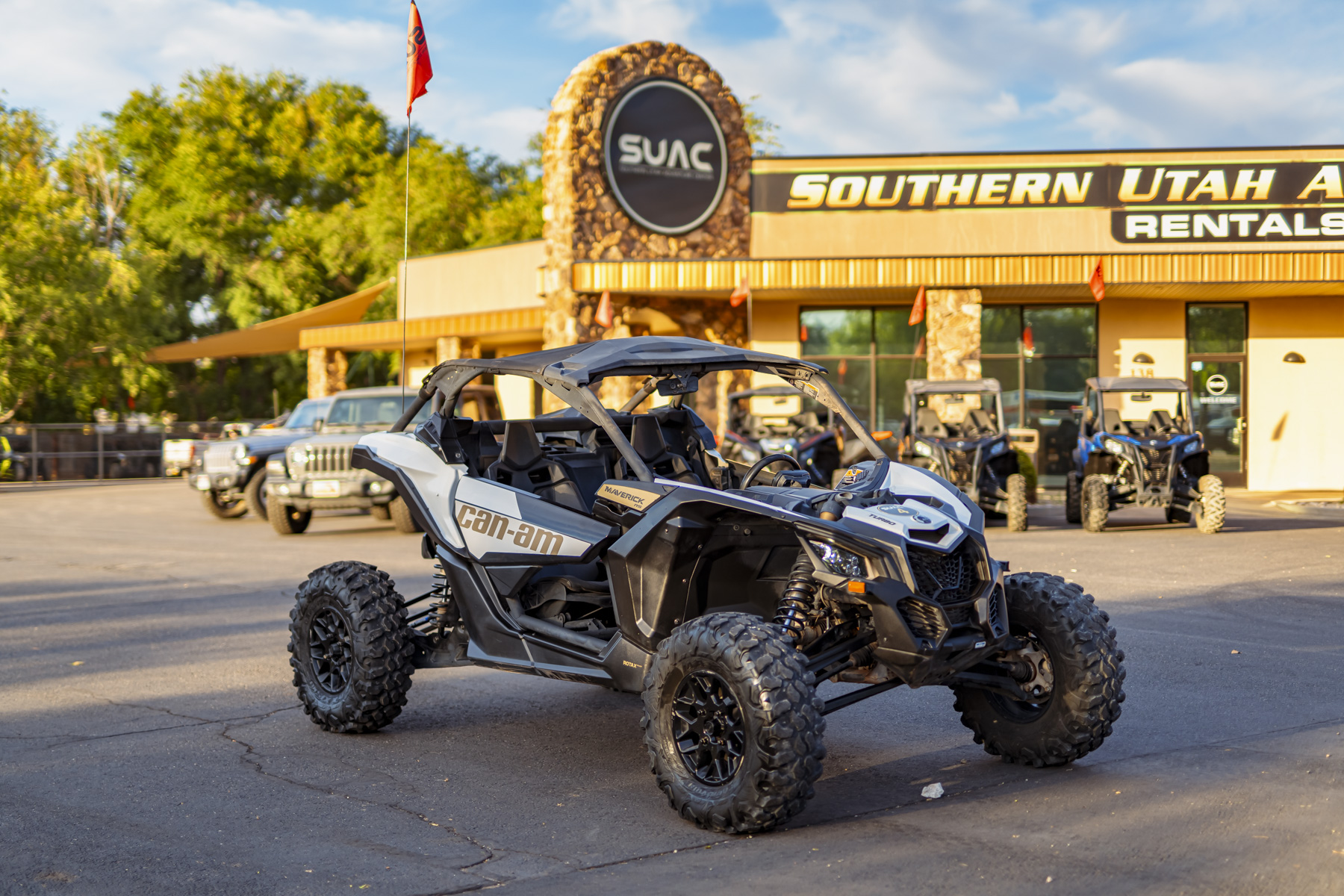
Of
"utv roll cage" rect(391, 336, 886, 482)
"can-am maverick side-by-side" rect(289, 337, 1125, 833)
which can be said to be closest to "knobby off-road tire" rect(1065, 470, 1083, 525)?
"can-am maverick side-by-side" rect(289, 337, 1125, 833)

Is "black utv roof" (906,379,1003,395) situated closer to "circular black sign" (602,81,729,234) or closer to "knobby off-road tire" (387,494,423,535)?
"knobby off-road tire" (387,494,423,535)

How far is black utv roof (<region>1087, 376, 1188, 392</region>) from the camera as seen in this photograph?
16781 mm

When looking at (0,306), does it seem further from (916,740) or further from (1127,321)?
(916,740)

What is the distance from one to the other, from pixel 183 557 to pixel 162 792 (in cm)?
995

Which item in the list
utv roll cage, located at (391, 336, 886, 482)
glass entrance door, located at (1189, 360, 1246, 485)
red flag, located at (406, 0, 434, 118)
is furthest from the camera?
glass entrance door, located at (1189, 360, 1246, 485)

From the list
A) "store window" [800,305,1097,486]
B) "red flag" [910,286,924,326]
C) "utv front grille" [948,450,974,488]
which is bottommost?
"utv front grille" [948,450,974,488]

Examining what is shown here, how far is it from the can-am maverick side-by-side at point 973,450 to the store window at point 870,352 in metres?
7.35

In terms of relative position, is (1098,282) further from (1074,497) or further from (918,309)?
(1074,497)

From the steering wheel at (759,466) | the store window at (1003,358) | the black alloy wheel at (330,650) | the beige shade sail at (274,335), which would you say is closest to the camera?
the steering wheel at (759,466)

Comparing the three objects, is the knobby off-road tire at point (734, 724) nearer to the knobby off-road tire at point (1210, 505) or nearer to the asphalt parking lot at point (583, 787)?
the asphalt parking lot at point (583, 787)

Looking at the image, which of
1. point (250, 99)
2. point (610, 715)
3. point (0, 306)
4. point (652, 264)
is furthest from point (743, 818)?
point (250, 99)

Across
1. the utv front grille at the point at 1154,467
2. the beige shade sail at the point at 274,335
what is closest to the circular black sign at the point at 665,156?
the utv front grille at the point at 1154,467

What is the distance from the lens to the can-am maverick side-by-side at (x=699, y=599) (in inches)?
193

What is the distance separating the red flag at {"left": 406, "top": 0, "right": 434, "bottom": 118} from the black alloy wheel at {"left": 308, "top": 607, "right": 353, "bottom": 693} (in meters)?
8.86
